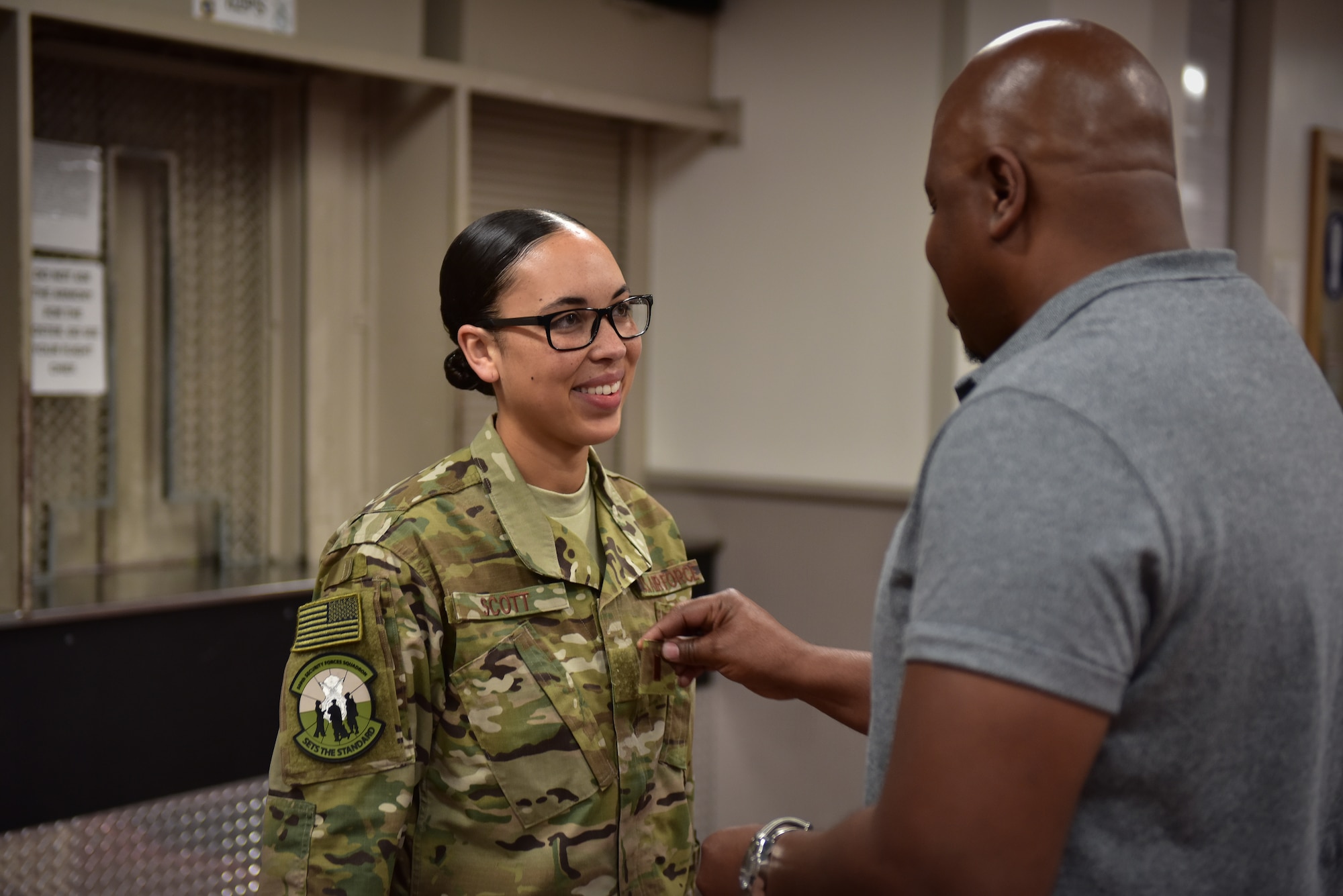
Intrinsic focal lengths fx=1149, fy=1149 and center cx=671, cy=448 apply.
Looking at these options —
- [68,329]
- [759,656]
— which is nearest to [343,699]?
[759,656]

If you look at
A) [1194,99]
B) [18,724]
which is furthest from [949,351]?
[18,724]

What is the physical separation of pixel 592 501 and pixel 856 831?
34.1 inches

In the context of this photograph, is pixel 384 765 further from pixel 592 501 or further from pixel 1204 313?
pixel 1204 313

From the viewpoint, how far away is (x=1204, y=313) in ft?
2.83

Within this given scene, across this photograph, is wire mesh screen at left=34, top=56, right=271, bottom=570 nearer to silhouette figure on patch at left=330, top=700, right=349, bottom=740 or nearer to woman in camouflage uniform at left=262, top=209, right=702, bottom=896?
woman in camouflage uniform at left=262, top=209, right=702, bottom=896

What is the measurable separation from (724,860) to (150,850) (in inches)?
82.1

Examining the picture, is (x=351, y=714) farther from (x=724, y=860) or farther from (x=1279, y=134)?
(x=1279, y=134)

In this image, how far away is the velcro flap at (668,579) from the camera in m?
1.60

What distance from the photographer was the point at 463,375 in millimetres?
1652

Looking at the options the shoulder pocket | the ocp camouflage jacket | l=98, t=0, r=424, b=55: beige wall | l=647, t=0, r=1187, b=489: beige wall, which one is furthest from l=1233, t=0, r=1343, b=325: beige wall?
the shoulder pocket

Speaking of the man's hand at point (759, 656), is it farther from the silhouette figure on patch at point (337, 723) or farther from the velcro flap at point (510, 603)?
the silhouette figure on patch at point (337, 723)

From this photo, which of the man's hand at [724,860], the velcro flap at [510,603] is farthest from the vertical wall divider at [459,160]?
the man's hand at [724,860]

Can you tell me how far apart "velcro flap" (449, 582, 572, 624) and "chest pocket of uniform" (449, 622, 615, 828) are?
0.09 ft

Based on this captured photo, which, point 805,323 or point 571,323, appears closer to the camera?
point 571,323
